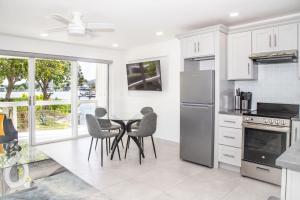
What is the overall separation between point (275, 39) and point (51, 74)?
4.77 m

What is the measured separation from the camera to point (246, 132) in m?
3.15

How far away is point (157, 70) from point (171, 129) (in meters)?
1.47

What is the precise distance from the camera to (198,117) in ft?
11.8

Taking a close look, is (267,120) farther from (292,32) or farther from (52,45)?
(52,45)

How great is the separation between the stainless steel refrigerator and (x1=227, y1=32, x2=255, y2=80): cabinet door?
434mm

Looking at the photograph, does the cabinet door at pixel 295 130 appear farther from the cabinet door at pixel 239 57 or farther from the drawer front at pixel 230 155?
the cabinet door at pixel 239 57

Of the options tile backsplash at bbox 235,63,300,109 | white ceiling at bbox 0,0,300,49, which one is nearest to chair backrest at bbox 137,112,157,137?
white ceiling at bbox 0,0,300,49

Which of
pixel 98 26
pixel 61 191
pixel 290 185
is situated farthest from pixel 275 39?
pixel 61 191

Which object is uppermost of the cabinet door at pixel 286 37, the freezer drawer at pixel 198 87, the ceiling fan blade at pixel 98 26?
the ceiling fan blade at pixel 98 26

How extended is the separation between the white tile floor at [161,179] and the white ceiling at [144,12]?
2.44 metres

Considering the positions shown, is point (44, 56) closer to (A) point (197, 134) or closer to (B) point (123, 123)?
(B) point (123, 123)

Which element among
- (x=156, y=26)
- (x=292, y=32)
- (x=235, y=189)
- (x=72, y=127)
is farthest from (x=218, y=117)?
(x=72, y=127)

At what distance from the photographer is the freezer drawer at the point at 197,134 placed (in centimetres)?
347

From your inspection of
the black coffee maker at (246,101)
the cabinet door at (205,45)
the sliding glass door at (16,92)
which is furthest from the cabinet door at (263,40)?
the sliding glass door at (16,92)
